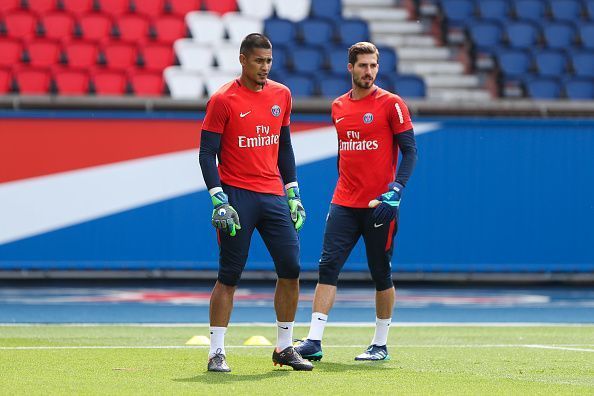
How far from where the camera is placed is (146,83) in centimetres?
1911

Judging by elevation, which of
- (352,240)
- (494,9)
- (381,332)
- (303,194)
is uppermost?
(494,9)

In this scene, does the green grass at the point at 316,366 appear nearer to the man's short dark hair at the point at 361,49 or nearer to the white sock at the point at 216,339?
the white sock at the point at 216,339

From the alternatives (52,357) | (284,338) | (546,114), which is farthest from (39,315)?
(546,114)

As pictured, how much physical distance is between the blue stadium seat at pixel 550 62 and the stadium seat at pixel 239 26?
15.1 feet

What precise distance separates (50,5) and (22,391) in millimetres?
14651

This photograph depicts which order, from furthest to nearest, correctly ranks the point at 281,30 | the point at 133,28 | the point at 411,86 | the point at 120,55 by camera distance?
the point at 281,30, the point at 133,28, the point at 120,55, the point at 411,86

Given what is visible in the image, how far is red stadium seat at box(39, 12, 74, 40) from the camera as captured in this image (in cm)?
2038

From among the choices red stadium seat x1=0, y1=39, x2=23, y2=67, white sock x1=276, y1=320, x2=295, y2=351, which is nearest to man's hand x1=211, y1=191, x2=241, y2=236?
white sock x1=276, y1=320, x2=295, y2=351

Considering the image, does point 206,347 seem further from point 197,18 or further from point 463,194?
point 197,18

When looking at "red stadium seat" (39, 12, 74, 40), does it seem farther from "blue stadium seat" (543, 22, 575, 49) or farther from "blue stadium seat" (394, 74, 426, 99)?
"blue stadium seat" (543, 22, 575, 49)

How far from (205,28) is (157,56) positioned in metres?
1.23

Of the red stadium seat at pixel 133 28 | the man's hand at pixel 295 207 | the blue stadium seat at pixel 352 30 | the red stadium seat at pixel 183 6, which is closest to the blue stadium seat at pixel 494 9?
the blue stadium seat at pixel 352 30

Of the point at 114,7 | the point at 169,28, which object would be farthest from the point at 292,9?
the point at 114,7

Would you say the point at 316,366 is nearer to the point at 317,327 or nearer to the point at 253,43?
the point at 317,327
